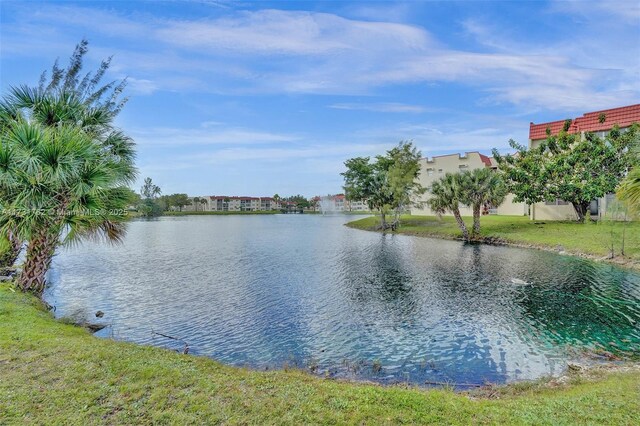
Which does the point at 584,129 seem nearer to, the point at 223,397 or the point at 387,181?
the point at 387,181

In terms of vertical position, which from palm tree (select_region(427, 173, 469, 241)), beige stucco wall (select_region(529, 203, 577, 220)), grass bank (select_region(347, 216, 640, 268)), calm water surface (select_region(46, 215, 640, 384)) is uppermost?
palm tree (select_region(427, 173, 469, 241))

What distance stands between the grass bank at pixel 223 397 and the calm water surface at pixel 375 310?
88.9 inches

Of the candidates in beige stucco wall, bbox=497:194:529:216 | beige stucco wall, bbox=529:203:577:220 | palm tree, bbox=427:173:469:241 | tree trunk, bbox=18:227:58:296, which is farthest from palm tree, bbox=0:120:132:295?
beige stucco wall, bbox=497:194:529:216

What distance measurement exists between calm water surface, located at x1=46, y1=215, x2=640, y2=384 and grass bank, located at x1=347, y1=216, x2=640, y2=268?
3098mm

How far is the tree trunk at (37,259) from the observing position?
12.7m

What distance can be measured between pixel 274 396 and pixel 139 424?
92.3 inches

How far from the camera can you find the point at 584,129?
4147cm

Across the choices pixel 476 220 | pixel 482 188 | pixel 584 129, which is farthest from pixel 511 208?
pixel 482 188

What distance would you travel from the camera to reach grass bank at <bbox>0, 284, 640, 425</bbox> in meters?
5.75

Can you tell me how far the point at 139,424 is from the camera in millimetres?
5477

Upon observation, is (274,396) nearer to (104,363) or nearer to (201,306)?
(104,363)

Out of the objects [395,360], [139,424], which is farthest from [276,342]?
[139,424]

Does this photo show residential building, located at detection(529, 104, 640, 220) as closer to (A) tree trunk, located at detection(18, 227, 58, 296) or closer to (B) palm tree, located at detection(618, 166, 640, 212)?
(B) palm tree, located at detection(618, 166, 640, 212)

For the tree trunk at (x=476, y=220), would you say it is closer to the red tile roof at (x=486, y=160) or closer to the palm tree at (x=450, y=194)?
the palm tree at (x=450, y=194)
